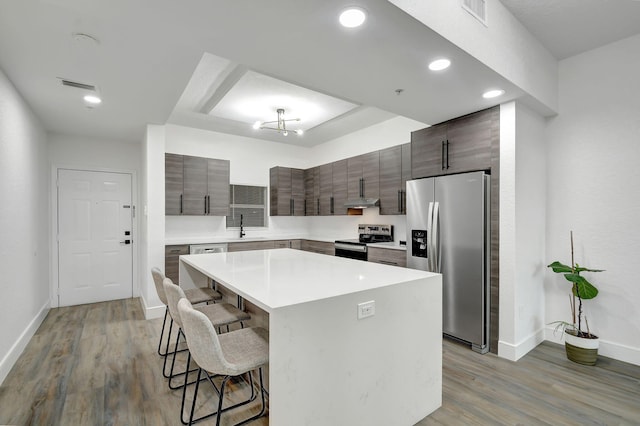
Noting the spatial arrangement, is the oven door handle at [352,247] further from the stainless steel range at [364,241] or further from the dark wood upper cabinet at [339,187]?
the dark wood upper cabinet at [339,187]

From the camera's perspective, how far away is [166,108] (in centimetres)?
351

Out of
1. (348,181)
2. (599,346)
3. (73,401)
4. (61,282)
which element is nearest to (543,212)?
(599,346)

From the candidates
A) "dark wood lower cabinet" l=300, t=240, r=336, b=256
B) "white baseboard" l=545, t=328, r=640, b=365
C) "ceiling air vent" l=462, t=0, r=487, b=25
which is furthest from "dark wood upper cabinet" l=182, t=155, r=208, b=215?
"white baseboard" l=545, t=328, r=640, b=365

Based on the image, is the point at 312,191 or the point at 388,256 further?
the point at 312,191

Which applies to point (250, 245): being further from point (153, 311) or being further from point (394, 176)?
point (394, 176)

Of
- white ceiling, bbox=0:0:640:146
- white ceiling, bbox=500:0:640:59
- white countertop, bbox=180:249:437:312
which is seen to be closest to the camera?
white countertop, bbox=180:249:437:312

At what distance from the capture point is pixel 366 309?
1.71m

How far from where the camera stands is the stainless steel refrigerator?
10.1 feet

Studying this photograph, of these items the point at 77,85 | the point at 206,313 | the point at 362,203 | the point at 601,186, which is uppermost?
the point at 77,85

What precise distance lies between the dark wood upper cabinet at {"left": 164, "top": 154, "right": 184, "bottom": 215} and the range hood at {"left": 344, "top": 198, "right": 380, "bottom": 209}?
2718mm

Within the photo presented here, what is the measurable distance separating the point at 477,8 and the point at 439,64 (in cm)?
44

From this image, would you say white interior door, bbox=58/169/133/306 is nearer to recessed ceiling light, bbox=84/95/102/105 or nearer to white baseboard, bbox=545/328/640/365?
recessed ceiling light, bbox=84/95/102/105

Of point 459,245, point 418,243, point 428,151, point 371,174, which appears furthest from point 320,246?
point 459,245

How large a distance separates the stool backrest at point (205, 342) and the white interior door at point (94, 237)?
4.26m
